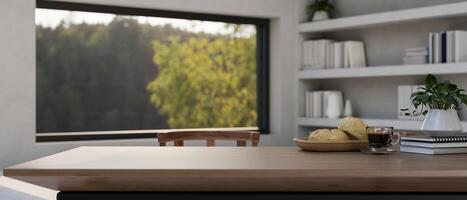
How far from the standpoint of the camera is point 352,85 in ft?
18.7

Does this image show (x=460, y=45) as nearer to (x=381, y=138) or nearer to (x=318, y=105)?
(x=318, y=105)

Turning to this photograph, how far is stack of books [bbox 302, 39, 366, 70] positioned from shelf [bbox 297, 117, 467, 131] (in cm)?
45

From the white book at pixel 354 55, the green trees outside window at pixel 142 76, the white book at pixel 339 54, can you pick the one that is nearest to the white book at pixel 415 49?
the white book at pixel 354 55

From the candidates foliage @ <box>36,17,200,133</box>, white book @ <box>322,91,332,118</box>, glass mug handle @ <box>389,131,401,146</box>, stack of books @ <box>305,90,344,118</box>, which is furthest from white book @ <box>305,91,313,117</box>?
glass mug handle @ <box>389,131,401,146</box>

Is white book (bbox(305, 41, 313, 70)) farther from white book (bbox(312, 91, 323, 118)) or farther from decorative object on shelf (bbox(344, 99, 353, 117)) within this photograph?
decorative object on shelf (bbox(344, 99, 353, 117))

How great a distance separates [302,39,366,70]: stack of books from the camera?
5.44m

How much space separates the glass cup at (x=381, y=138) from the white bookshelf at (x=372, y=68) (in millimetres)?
2634

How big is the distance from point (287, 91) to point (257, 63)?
0.37m

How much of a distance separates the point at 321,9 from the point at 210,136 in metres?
2.91

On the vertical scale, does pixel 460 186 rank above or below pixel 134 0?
below

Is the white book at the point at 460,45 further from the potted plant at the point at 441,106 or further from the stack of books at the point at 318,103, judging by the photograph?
the potted plant at the point at 441,106

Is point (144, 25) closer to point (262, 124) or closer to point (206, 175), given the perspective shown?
point (262, 124)

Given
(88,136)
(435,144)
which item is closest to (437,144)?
(435,144)

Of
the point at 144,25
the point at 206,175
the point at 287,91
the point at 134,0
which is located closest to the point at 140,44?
the point at 144,25
